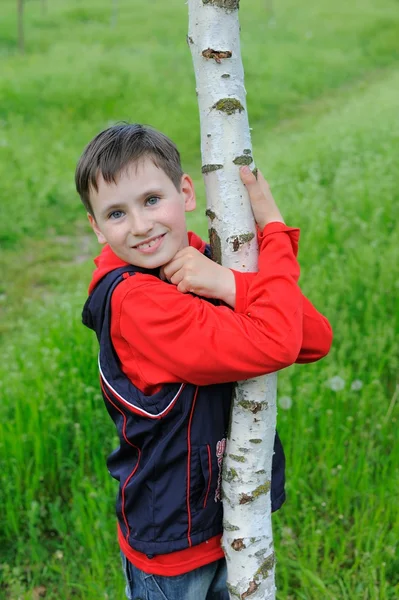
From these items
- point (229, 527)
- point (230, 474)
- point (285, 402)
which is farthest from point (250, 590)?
point (285, 402)

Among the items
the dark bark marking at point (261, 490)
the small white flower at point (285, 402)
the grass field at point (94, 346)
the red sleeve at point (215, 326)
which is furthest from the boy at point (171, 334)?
the small white flower at point (285, 402)

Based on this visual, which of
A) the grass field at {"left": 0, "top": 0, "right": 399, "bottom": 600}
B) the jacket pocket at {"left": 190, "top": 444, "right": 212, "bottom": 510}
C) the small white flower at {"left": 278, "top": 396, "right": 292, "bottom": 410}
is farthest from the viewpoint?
the small white flower at {"left": 278, "top": 396, "right": 292, "bottom": 410}

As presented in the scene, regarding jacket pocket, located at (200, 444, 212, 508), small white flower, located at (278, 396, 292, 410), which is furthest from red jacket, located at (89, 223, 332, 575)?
small white flower, located at (278, 396, 292, 410)

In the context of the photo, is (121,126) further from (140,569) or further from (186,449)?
(140,569)

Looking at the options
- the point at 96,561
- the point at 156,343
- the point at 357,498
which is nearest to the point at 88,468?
the point at 96,561

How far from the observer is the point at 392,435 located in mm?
3135

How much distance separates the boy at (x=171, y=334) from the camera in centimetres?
161

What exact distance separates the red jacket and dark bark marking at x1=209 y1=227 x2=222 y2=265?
0.31 ft

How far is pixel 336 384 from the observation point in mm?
3295

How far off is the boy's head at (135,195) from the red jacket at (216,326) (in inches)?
3.7

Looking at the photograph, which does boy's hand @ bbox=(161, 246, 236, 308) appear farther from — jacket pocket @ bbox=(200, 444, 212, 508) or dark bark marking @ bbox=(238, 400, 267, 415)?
jacket pocket @ bbox=(200, 444, 212, 508)

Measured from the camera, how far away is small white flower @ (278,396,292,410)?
3146 mm

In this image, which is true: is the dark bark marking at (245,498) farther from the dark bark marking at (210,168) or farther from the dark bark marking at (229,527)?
the dark bark marking at (210,168)

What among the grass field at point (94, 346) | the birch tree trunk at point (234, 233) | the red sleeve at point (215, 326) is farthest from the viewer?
the grass field at point (94, 346)
